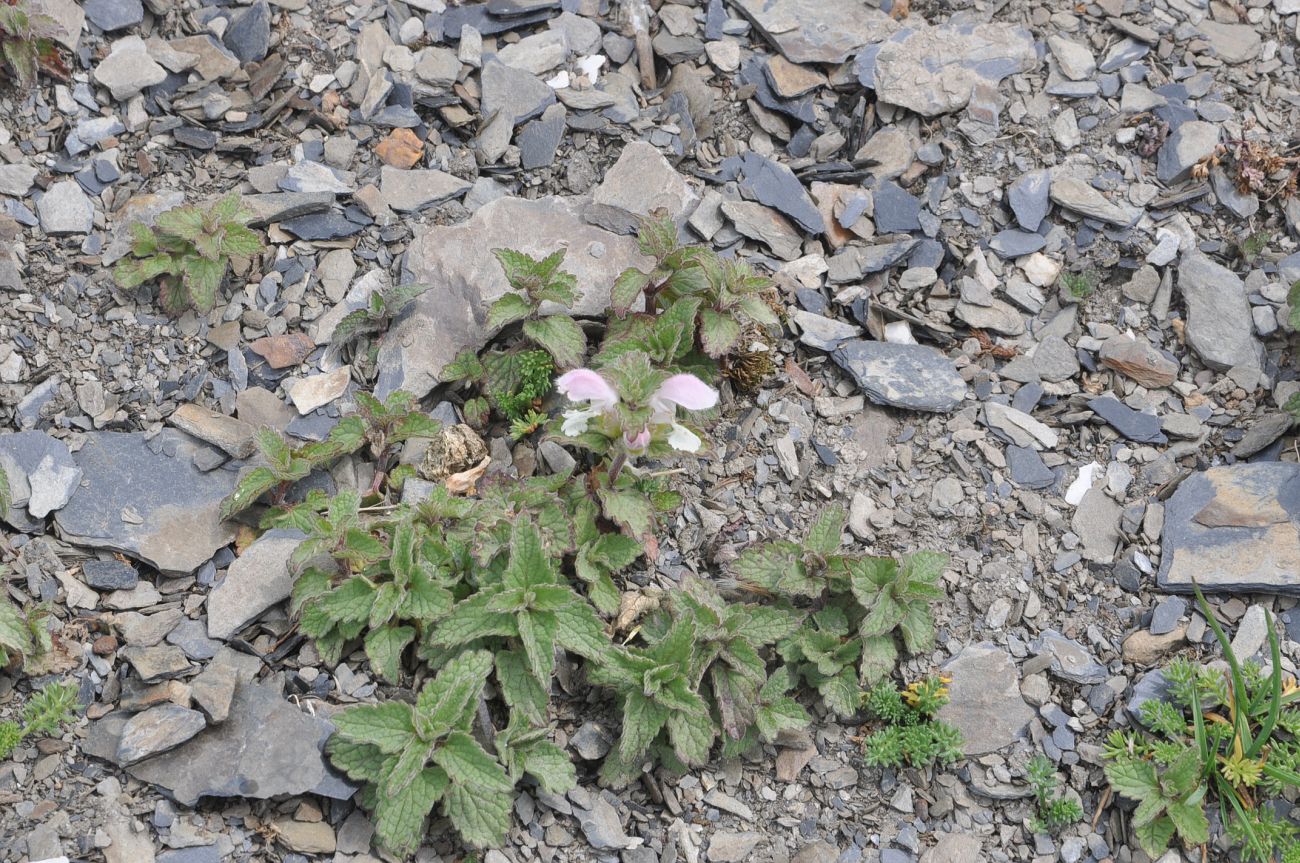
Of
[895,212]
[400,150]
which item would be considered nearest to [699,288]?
[895,212]

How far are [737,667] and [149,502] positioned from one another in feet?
7.22

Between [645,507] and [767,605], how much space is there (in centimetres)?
58

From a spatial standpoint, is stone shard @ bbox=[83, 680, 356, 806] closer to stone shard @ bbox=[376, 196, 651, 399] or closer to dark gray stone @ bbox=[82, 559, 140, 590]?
dark gray stone @ bbox=[82, 559, 140, 590]

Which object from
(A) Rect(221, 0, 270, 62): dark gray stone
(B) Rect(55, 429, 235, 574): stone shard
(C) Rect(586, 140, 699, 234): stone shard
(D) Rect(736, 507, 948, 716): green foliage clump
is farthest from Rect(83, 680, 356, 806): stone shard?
(A) Rect(221, 0, 270, 62): dark gray stone

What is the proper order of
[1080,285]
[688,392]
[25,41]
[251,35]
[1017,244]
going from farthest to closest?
[251,35], [1017,244], [1080,285], [25,41], [688,392]

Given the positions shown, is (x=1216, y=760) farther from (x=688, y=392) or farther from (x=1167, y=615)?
(x=688, y=392)

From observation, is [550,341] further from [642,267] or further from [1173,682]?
[1173,682]

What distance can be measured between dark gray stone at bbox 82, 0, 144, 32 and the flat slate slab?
4.85 metres

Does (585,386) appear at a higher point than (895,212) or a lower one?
higher

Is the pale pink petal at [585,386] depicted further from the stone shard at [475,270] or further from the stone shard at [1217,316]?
the stone shard at [1217,316]

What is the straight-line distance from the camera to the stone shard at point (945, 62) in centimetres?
521

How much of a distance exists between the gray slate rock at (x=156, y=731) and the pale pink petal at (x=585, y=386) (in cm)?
156

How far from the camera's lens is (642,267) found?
4742 mm

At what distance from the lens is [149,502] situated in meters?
4.10
